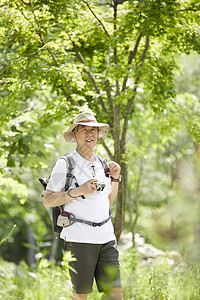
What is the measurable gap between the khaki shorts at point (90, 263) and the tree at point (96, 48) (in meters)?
1.76

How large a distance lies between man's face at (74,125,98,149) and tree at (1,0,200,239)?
1307mm

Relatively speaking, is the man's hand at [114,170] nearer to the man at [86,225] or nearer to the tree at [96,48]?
the man at [86,225]

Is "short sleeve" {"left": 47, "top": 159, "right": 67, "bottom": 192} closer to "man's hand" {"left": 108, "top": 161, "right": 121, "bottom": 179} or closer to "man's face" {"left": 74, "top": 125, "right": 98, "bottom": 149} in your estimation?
"man's face" {"left": 74, "top": 125, "right": 98, "bottom": 149}

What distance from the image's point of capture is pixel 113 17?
423 centimetres

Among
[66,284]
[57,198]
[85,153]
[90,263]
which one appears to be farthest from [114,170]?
[66,284]

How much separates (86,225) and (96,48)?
318 centimetres

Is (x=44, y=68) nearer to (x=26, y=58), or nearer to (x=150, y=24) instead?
(x=26, y=58)

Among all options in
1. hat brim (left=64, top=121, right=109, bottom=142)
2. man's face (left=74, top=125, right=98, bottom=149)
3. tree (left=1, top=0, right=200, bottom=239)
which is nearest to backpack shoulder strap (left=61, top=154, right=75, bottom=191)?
man's face (left=74, top=125, right=98, bottom=149)

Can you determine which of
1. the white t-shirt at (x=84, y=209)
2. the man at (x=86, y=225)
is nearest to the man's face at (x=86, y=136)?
the man at (x=86, y=225)

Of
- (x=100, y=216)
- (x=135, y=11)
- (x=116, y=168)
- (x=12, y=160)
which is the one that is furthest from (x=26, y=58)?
(x=100, y=216)

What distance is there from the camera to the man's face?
2385mm

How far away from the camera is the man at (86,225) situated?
2.21 m

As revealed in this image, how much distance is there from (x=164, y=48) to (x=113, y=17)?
0.95 metres

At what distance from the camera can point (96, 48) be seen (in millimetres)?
4895
